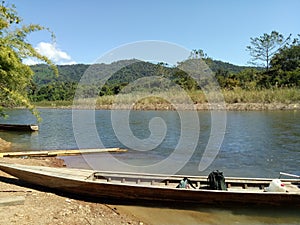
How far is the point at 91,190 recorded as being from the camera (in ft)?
23.3

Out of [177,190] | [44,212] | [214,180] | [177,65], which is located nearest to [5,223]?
[44,212]

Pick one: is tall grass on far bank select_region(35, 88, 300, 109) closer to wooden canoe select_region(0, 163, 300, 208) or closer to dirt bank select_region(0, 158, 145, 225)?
wooden canoe select_region(0, 163, 300, 208)

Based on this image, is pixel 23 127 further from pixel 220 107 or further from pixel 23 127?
Answer: pixel 220 107

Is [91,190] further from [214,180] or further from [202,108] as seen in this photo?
[202,108]

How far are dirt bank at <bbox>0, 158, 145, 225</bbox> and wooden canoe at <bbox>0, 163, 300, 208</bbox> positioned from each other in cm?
28

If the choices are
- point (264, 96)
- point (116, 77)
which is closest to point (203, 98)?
point (264, 96)

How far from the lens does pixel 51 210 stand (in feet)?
19.5

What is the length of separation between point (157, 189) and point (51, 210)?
2.28 metres

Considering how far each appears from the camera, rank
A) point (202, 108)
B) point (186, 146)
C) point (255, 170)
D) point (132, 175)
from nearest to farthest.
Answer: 1. point (132, 175)
2. point (255, 170)
3. point (186, 146)
4. point (202, 108)

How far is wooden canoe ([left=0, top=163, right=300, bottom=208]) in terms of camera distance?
669cm

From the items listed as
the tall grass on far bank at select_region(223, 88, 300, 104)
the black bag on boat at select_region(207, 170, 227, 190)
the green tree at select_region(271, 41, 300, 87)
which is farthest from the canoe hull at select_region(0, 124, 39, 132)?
the green tree at select_region(271, 41, 300, 87)

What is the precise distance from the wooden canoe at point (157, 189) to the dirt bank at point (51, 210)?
283 millimetres

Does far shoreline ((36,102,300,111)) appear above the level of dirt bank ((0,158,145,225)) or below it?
above

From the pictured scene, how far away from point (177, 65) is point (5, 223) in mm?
57881
